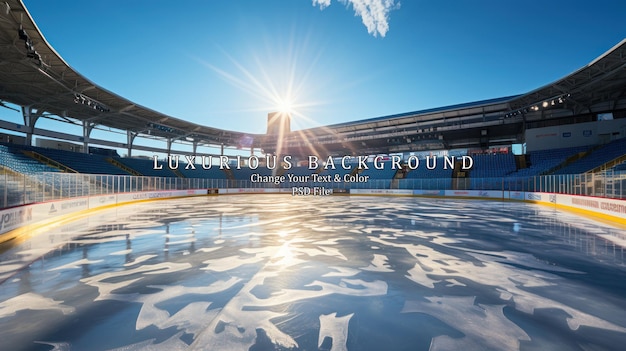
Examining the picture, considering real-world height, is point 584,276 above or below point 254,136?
below

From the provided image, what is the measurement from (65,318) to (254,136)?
48.3 m

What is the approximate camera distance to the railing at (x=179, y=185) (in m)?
9.62

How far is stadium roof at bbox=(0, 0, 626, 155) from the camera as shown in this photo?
16353 millimetres

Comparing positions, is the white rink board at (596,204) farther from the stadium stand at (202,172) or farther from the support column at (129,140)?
the support column at (129,140)

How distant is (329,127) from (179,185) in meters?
26.0

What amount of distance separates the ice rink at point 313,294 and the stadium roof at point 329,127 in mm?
14910

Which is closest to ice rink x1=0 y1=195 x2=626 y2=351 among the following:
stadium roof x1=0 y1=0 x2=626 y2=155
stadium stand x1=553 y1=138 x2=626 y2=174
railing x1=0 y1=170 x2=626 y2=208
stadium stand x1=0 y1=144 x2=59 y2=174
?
railing x1=0 y1=170 x2=626 y2=208

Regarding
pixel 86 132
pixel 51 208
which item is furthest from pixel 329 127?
pixel 51 208

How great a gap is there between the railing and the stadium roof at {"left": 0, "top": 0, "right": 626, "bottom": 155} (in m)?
7.90

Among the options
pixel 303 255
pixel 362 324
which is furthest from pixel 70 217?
pixel 362 324

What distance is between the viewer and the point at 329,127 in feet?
148

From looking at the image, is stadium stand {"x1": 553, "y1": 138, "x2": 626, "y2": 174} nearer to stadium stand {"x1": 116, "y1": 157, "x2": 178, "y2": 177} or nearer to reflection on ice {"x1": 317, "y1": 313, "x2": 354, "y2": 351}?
reflection on ice {"x1": 317, "y1": 313, "x2": 354, "y2": 351}

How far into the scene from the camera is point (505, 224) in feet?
38.2

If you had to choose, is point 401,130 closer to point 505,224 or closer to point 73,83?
point 505,224
